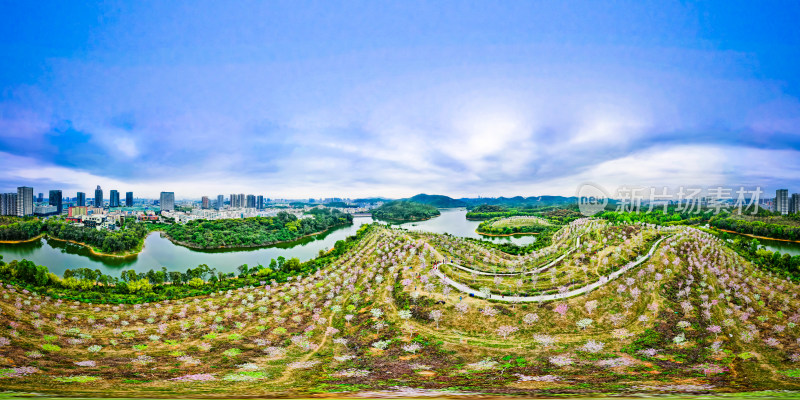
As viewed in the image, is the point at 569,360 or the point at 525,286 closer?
the point at 569,360

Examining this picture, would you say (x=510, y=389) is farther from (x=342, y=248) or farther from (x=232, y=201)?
(x=232, y=201)

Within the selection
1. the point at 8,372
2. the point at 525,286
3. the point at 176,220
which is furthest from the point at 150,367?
the point at 176,220

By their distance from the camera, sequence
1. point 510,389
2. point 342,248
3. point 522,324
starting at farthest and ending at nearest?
point 342,248
point 522,324
point 510,389

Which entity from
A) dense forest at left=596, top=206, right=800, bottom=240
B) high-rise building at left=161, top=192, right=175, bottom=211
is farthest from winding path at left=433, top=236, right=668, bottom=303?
high-rise building at left=161, top=192, right=175, bottom=211

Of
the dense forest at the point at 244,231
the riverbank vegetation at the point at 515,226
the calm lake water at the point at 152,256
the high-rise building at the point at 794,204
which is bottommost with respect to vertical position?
the calm lake water at the point at 152,256

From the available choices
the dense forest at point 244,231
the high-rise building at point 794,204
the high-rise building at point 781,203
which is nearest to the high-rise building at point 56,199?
the dense forest at point 244,231

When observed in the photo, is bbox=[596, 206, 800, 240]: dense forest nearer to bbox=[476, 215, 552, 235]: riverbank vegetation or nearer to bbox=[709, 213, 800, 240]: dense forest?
bbox=[709, 213, 800, 240]: dense forest

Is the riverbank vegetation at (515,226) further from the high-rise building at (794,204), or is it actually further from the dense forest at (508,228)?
the high-rise building at (794,204)
